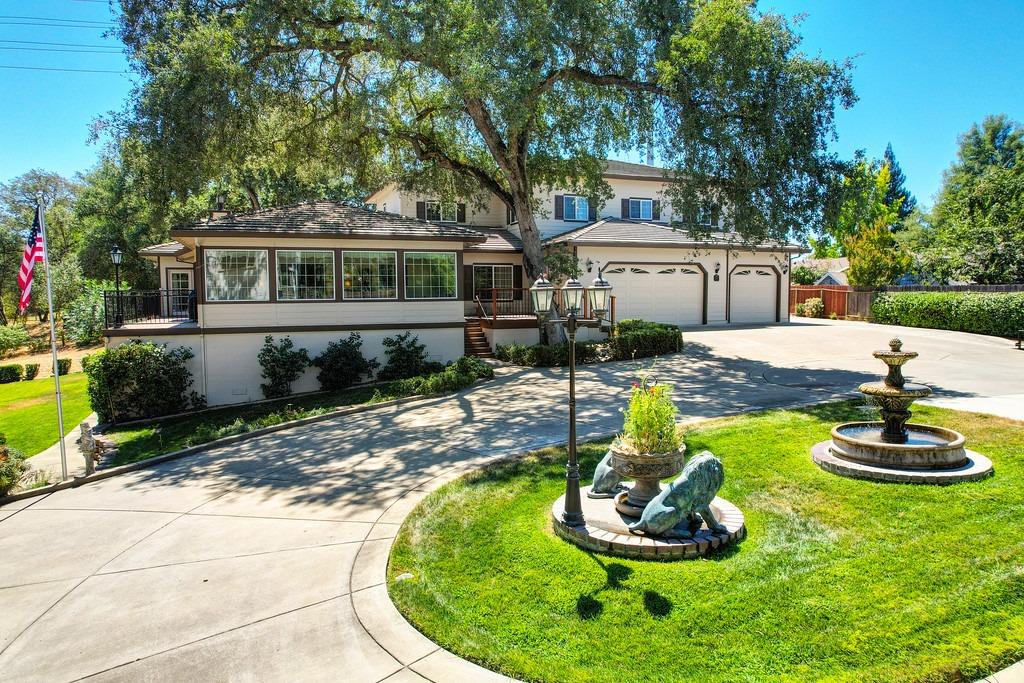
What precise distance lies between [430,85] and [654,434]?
55.8ft

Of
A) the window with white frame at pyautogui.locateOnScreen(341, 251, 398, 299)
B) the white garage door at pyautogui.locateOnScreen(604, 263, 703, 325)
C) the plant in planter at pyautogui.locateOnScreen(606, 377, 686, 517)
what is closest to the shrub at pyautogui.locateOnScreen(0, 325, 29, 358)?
the window with white frame at pyautogui.locateOnScreen(341, 251, 398, 299)

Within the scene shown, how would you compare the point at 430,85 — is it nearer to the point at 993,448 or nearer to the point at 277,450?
the point at 277,450

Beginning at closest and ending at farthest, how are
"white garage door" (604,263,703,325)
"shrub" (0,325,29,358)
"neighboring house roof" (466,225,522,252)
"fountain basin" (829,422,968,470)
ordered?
"fountain basin" (829,422,968,470) → "neighboring house roof" (466,225,522,252) → "white garage door" (604,263,703,325) → "shrub" (0,325,29,358)

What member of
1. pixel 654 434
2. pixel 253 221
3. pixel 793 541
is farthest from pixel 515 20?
pixel 793 541

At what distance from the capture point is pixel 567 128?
18484mm

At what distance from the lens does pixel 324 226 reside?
16.3 meters

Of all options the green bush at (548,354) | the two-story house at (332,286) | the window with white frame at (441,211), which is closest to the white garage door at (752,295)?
the two-story house at (332,286)

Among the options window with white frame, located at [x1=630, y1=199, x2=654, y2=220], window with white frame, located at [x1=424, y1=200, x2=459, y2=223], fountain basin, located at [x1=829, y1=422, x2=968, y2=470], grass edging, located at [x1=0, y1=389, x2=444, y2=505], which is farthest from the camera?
window with white frame, located at [x1=630, y1=199, x2=654, y2=220]

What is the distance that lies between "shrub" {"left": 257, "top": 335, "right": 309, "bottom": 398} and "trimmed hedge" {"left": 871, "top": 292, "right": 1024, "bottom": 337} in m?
22.9

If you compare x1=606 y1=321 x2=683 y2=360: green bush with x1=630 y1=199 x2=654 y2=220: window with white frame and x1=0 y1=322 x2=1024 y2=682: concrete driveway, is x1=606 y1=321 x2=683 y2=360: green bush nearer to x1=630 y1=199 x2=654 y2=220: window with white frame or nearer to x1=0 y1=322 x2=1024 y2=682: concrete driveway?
x1=0 y1=322 x2=1024 y2=682: concrete driveway

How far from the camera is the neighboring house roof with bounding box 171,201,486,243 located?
15125 mm

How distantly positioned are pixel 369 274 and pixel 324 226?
1.79 m

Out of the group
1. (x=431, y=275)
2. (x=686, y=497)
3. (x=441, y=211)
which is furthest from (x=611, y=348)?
(x=686, y=497)

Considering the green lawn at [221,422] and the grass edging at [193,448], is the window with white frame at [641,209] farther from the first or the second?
the grass edging at [193,448]
